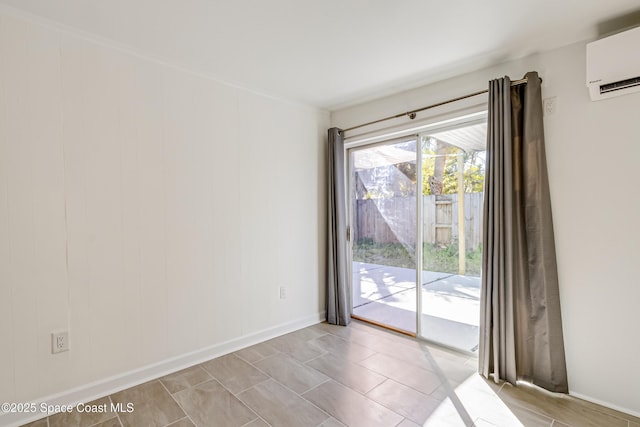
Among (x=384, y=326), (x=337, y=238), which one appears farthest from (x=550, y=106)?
(x=384, y=326)

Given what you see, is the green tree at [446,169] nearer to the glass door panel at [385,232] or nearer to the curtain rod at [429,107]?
the glass door panel at [385,232]

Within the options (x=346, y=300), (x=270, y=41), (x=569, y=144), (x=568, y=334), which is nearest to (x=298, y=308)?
(x=346, y=300)

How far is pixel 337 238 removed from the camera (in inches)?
140

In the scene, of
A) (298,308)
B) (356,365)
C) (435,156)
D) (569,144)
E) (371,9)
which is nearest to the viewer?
(371,9)

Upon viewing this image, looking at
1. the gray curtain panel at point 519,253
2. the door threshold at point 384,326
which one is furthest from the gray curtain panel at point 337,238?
the gray curtain panel at point 519,253

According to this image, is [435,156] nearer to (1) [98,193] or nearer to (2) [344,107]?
(2) [344,107]

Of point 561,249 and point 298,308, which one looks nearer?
point 561,249

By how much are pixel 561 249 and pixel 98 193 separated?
3.31m

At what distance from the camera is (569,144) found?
2154mm

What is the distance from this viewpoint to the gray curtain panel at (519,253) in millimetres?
2148

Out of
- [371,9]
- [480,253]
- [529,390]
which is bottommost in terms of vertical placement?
[529,390]

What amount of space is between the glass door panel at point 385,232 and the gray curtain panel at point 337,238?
25 cm

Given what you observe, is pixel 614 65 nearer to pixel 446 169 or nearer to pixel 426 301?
pixel 446 169

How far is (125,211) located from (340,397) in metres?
2.04
